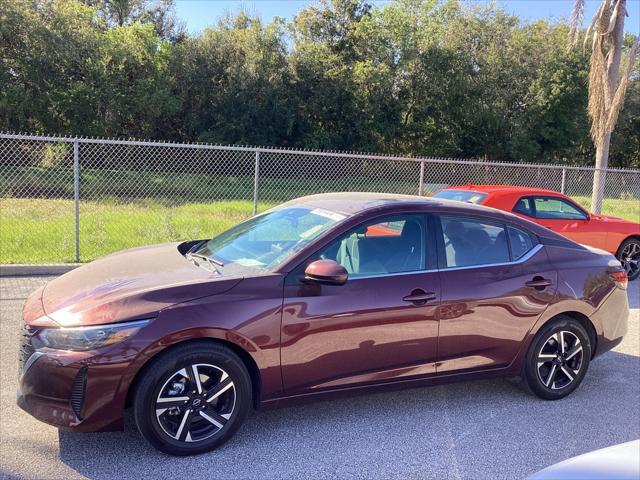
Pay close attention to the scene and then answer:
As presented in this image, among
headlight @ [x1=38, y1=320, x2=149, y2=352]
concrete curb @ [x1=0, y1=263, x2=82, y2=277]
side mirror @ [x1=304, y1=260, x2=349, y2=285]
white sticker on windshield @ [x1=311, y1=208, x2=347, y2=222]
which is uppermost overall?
white sticker on windshield @ [x1=311, y1=208, x2=347, y2=222]

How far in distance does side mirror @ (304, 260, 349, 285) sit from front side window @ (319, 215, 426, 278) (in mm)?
188

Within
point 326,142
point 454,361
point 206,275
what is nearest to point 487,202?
point 454,361

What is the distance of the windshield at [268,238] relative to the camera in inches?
146

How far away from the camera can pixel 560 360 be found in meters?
4.38

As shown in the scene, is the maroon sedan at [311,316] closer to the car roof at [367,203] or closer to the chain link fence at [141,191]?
the car roof at [367,203]

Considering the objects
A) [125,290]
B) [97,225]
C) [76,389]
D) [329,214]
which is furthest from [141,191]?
[76,389]

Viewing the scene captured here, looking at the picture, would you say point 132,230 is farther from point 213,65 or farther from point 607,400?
point 213,65

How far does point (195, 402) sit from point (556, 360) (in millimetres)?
2838

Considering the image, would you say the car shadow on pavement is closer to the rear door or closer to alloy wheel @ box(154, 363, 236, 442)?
alloy wheel @ box(154, 363, 236, 442)

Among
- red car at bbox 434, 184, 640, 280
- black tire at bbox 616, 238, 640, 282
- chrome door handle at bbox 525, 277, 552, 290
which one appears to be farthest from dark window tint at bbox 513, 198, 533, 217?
chrome door handle at bbox 525, 277, 552, 290

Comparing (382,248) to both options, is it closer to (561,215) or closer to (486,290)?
(486,290)

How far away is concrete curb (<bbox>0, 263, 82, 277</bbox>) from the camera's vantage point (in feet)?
25.9

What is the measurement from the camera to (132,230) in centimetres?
1030

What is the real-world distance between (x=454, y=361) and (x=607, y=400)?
1.46m
